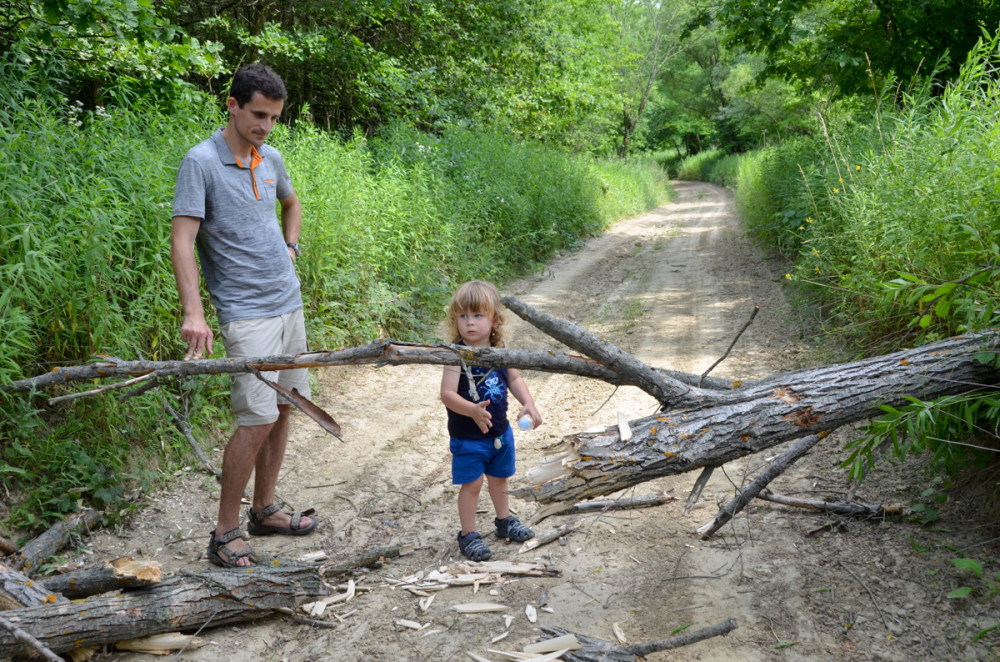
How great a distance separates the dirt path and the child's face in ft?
3.75

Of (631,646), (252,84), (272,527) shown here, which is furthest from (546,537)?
(252,84)

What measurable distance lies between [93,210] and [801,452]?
421 centimetres

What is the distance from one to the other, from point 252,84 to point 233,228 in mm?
697

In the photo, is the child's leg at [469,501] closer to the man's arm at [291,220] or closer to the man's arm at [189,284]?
the man's arm at [189,284]

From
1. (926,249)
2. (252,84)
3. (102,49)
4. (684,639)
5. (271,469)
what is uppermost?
(102,49)

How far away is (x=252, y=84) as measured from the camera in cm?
315

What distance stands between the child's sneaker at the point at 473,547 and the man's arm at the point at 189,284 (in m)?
1.57

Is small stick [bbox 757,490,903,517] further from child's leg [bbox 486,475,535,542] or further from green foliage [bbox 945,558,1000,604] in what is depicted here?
child's leg [bbox 486,475,535,542]

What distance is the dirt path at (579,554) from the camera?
267cm

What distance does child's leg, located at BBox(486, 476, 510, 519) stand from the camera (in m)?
3.46

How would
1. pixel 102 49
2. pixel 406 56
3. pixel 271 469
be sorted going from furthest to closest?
pixel 406 56, pixel 102 49, pixel 271 469

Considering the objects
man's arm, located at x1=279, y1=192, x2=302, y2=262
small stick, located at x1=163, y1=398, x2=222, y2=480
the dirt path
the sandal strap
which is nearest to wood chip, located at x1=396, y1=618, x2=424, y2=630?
the dirt path

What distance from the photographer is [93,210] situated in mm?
3941

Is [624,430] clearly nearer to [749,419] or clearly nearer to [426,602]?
[749,419]
